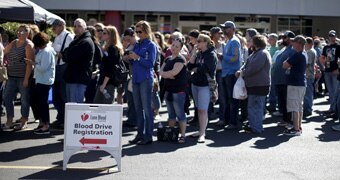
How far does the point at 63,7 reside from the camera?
31.6m

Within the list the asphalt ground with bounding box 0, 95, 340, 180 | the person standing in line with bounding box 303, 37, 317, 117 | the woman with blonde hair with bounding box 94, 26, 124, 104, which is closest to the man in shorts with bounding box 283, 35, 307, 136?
the asphalt ground with bounding box 0, 95, 340, 180

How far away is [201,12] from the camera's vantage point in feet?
104

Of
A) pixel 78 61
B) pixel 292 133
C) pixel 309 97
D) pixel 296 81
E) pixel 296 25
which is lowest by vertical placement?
pixel 292 133

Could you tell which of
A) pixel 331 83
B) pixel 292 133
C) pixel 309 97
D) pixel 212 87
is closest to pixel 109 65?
pixel 212 87

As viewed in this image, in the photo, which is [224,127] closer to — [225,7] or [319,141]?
[319,141]

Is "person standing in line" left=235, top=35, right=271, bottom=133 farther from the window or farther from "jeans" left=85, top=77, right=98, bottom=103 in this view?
the window

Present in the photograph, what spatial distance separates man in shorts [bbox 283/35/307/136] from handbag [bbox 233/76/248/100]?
34.9 inches

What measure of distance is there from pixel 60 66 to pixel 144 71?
220cm

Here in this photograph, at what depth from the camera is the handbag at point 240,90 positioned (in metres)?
10.2

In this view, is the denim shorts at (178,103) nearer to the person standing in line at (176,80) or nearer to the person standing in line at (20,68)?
the person standing in line at (176,80)

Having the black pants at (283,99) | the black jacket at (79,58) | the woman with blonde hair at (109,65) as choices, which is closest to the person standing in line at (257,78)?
the black pants at (283,99)

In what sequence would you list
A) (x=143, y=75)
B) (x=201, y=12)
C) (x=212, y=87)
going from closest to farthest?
1. (x=143, y=75)
2. (x=212, y=87)
3. (x=201, y=12)

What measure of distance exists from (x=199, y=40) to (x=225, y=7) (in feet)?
74.8

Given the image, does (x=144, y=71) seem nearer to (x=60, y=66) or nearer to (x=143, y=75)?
(x=143, y=75)
